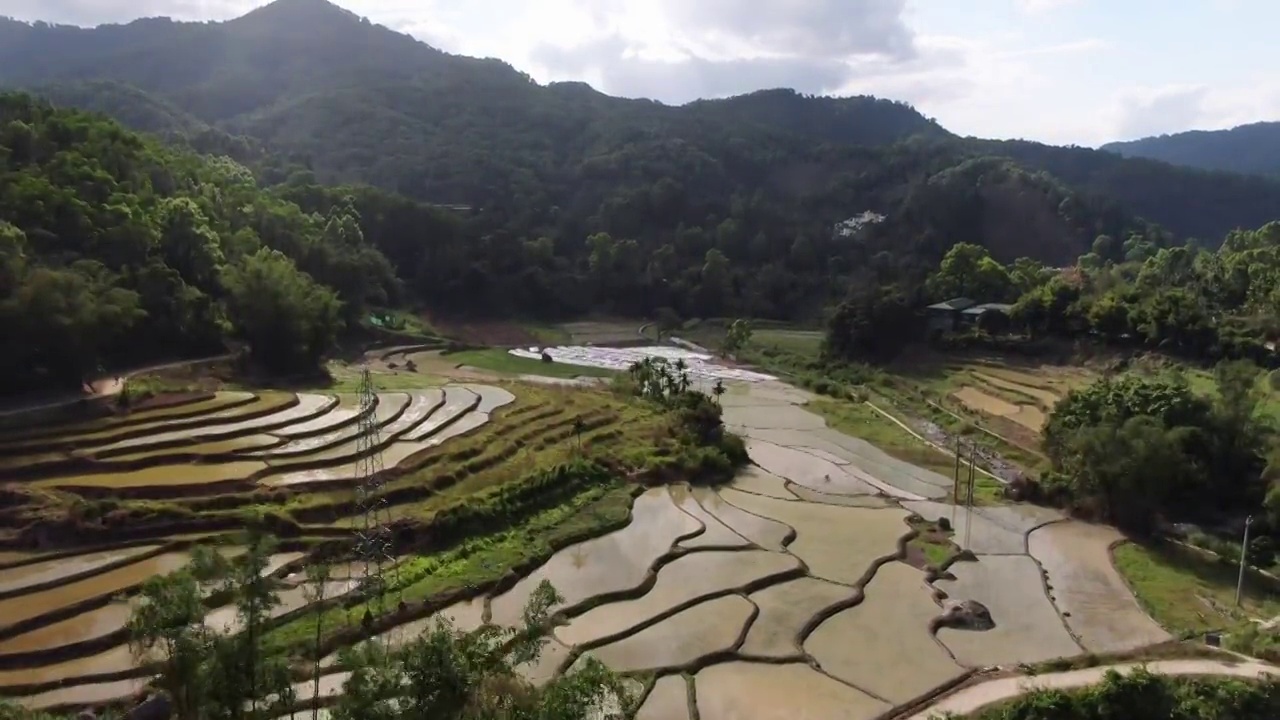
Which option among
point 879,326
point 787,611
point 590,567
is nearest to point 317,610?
point 590,567

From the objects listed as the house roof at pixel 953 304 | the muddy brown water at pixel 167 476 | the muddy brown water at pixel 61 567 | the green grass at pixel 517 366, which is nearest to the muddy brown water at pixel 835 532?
the muddy brown water at pixel 167 476

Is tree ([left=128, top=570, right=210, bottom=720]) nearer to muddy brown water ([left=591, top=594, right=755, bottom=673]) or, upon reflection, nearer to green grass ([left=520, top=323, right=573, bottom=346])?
muddy brown water ([left=591, top=594, right=755, bottom=673])

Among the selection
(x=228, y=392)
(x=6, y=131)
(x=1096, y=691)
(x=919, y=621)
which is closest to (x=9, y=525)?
(x=228, y=392)

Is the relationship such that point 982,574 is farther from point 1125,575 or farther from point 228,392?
point 228,392

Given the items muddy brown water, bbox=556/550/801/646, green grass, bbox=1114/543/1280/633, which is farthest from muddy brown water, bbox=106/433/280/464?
green grass, bbox=1114/543/1280/633

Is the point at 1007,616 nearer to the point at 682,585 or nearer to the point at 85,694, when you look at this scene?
the point at 682,585

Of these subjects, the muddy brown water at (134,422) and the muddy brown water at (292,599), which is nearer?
the muddy brown water at (292,599)

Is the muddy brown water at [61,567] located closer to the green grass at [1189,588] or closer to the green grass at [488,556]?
the green grass at [488,556]
